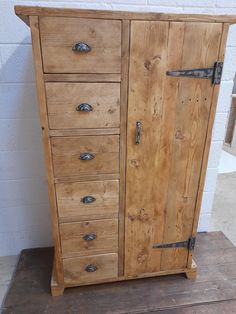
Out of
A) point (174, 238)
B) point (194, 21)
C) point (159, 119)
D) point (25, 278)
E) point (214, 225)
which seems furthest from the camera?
point (214, 225)

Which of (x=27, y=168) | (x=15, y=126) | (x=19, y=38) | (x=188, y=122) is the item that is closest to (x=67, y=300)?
(x=27, y=168)

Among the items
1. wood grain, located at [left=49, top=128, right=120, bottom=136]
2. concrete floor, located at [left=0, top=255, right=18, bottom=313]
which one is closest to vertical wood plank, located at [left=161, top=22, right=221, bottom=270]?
wood grain, located at [left=49, top=128, right=120, bottom=136]

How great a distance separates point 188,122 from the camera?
113 centimetres

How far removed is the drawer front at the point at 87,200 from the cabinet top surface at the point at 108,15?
0.71 m

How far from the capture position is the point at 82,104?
3.32 feet

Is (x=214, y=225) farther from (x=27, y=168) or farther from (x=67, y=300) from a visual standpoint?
(x=27, y=168)

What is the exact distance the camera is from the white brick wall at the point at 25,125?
131 centimetres

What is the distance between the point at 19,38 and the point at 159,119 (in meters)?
0.90

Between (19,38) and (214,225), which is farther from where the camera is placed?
(214,225)

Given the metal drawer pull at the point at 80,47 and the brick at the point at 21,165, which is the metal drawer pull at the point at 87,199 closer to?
the brick at the point at 21,165

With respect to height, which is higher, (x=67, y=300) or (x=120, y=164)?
(x=120, y=164)

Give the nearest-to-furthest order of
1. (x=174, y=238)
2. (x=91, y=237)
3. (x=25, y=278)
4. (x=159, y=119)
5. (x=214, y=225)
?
(x=159, y=119)
(x=91, y=237)
(x=174, y=238)
(x=25, y=278)
(x=214, y=225)

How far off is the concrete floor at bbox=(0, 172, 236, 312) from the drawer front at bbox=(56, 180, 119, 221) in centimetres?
70

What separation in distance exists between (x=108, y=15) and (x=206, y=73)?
1.60 feet
